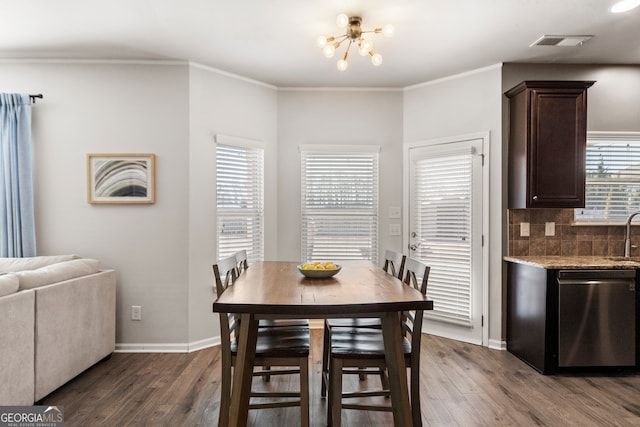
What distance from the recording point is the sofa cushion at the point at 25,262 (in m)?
3.12

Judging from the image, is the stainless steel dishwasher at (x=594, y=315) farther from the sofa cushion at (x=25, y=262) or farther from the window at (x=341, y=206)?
the sofa cushion at (x=25, y=262)

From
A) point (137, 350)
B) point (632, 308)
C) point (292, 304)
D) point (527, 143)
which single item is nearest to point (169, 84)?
point (137, 350)

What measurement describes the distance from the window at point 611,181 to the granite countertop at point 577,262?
0.44 metres

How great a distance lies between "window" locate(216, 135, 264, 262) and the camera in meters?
3.84

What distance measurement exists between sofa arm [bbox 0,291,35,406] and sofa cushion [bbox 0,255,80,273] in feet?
2.89

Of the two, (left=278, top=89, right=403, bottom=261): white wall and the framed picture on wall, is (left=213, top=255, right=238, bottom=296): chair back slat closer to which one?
the framed picture on wall

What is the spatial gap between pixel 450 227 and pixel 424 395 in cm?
181

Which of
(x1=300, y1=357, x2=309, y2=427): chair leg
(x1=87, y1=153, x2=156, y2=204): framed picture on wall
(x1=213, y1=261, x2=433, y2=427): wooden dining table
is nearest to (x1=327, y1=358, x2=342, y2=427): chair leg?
(x1=300, y1=357, x2=309, y2=427): chair leg

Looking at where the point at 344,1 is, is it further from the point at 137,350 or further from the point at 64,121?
the point at 137,350

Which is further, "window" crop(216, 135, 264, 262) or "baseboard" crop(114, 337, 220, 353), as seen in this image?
"window" crop(216, 135, 264, 262)

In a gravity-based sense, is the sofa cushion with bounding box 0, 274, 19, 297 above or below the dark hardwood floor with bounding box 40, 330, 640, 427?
above

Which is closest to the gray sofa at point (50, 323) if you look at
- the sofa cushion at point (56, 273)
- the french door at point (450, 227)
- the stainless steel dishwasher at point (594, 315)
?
the sofa cushion at point (56, 273)

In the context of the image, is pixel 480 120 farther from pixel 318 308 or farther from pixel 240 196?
pixel 318 308

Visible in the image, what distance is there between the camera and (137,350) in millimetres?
3518
